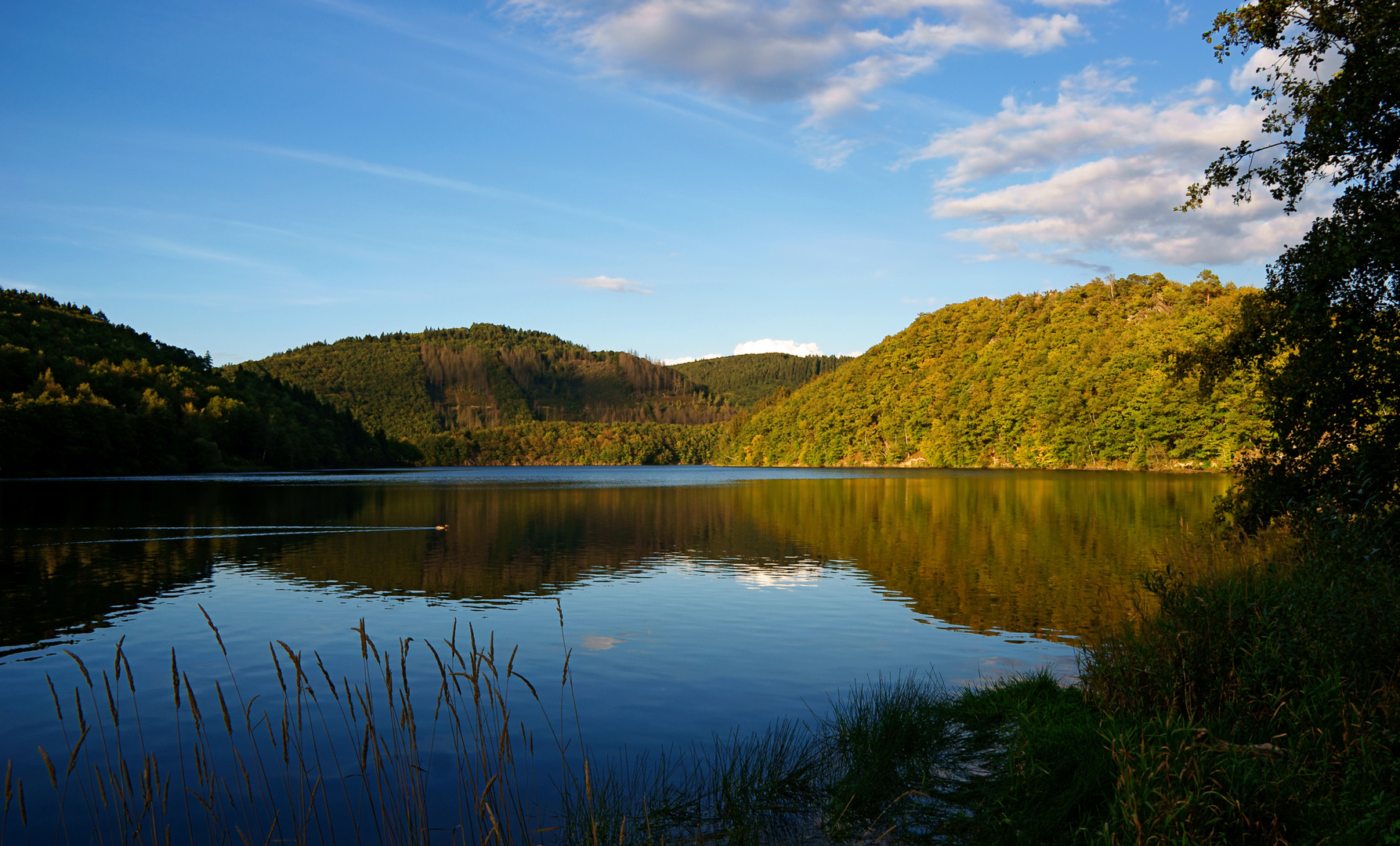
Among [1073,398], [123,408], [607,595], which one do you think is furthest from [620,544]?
[1073,398]

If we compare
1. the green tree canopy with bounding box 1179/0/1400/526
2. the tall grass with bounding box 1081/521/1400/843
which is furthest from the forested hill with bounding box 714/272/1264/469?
the tall grass with bounding box 1081/521/1400/843

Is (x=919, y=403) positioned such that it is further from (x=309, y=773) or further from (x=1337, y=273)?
(x=309, y=773)

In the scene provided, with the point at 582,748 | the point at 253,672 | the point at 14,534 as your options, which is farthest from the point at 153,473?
the point at 582,748

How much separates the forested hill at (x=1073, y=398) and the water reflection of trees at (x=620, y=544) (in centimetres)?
5527

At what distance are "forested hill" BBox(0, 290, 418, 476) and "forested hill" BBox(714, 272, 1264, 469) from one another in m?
116

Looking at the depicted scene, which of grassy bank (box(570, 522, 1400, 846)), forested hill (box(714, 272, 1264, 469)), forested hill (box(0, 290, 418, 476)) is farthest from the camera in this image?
forested hill (box(714, 272, 1264, 469))

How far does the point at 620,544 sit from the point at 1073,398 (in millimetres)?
125526

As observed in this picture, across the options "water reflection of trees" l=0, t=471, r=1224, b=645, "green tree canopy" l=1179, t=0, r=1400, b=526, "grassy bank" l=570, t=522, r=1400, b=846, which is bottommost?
"water reflection of trees" l=0, t=471, r=1224, b=645

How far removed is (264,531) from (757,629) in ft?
103

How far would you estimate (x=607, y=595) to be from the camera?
2470 cm

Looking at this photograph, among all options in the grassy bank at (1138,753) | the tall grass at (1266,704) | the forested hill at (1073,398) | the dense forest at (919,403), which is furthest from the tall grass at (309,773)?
the forested hill at (1073,398)

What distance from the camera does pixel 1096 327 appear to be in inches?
6796

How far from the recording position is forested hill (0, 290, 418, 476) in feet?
338

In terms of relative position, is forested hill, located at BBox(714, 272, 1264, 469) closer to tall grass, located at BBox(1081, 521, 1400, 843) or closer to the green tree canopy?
the green tree canopy
